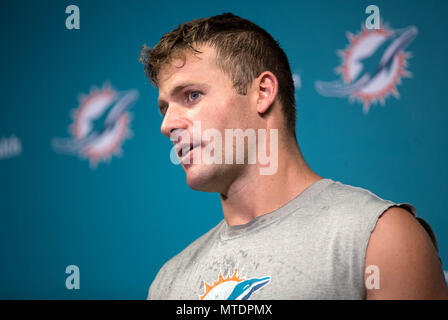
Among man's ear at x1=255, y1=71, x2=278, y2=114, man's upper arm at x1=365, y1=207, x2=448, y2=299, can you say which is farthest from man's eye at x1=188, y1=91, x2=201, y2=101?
man's upper arm at x1=365, y1=207, x2=448, y2=299

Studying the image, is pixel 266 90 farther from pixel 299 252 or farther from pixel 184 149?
pixel 299 252

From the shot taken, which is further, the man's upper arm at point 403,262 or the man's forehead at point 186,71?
the man's forehead at point 186,71

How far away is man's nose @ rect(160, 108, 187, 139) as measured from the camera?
93 cm

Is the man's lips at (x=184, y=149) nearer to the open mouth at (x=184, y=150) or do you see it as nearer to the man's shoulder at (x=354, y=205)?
the open mouth at (x=184, y=150)

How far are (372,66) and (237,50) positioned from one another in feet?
2.23

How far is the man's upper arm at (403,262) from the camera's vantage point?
703 mm

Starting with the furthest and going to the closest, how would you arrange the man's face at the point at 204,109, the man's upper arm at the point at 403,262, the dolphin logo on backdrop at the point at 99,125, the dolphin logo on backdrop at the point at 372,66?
1. the dolphin logo on backdrop at the point at 99,125
2. the dolphin logo on backdrop at the point at 372,66
3. the man's face at the point at 204,109
4. the man's upper arm at the point at 403,262

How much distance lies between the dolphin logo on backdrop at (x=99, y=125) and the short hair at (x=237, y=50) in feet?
2.25

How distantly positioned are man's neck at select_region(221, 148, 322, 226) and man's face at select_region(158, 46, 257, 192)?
27 millimetres

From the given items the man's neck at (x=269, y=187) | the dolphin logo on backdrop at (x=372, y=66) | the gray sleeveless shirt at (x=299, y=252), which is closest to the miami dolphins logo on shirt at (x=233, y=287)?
the gray sleeveless shirt at (x=299, y=252)

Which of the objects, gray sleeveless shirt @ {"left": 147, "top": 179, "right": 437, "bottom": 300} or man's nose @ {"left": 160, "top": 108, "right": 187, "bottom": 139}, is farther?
man's nose @ {"left": 160, "top": 108, "right": 187, "bottom": 139}

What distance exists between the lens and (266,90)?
970mm

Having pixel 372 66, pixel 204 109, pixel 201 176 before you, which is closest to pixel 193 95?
pixel 204 109

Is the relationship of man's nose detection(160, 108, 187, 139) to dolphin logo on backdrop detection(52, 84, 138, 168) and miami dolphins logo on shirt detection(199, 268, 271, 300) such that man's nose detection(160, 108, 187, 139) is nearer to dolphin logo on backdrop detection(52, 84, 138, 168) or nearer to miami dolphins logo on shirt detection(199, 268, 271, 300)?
miami dolphins logo on shirt detection(199, 268, 271, 300)
